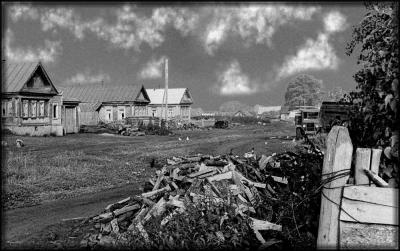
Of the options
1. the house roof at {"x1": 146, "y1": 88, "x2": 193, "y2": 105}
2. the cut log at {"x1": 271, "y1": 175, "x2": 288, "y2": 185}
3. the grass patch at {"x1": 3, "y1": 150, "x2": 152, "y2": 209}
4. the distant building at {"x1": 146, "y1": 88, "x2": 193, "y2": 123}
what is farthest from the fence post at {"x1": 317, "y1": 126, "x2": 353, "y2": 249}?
the house roof at {"x1": 146, "y1": 88, "x2": 193, "y2": 105}

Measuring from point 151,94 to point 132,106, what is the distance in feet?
57.2

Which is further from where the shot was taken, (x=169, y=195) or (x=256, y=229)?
(x=169, y=195)

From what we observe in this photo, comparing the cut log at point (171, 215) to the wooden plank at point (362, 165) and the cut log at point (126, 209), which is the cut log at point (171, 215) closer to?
the cut log at point (126, 209)

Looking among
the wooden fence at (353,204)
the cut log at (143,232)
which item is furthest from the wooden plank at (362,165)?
the cut log at (143,232)

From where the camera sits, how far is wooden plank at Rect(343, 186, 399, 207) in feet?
12.8

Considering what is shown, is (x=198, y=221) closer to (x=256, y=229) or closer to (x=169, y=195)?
(x=256, y=229)

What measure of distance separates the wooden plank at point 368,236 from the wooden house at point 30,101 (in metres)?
33.7

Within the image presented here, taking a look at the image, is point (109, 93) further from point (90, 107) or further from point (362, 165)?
point (362, 165)

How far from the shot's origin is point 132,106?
55.0 m

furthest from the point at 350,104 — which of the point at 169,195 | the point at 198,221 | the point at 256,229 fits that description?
the point at 169,195

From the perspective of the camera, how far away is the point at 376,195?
13.0 feet

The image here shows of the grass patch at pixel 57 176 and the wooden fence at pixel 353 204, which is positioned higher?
the wooden fence at pixel 353 204

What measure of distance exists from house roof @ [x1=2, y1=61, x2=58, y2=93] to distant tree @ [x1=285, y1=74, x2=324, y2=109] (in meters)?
91.9

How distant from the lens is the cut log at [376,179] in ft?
13.1
